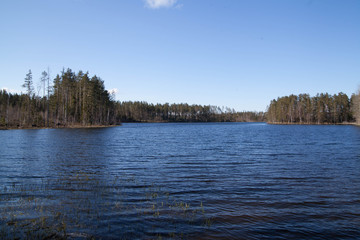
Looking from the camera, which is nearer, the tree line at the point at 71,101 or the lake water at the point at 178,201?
the lake water at the point at 178,201

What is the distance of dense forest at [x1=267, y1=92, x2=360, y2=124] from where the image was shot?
144m

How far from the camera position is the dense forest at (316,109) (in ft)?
472

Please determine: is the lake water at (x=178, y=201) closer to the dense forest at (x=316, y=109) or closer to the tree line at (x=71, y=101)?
the tree line at (x=71, y=101)

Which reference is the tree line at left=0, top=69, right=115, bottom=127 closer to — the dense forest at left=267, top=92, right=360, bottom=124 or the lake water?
the lake water

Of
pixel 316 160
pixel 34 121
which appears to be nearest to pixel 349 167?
pixel 316 160

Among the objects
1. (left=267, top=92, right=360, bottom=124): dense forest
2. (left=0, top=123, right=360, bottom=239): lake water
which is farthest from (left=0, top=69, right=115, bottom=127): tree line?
(left=267, top=92, right=360, bottom=124): dense forest

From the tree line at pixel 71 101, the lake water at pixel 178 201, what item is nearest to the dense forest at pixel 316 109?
the tree line at pixel 71 101

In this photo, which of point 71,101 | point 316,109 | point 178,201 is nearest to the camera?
point 178,201

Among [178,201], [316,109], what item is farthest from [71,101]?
[316,109]

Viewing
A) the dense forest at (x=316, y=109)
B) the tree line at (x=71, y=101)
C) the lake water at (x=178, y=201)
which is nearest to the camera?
the lake water at (x=178, y=201)

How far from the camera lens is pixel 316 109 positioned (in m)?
148

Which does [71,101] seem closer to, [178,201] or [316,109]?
[178,201]

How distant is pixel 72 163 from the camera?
20797 millimetres

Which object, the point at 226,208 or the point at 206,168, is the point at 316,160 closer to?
the point at 206,168
